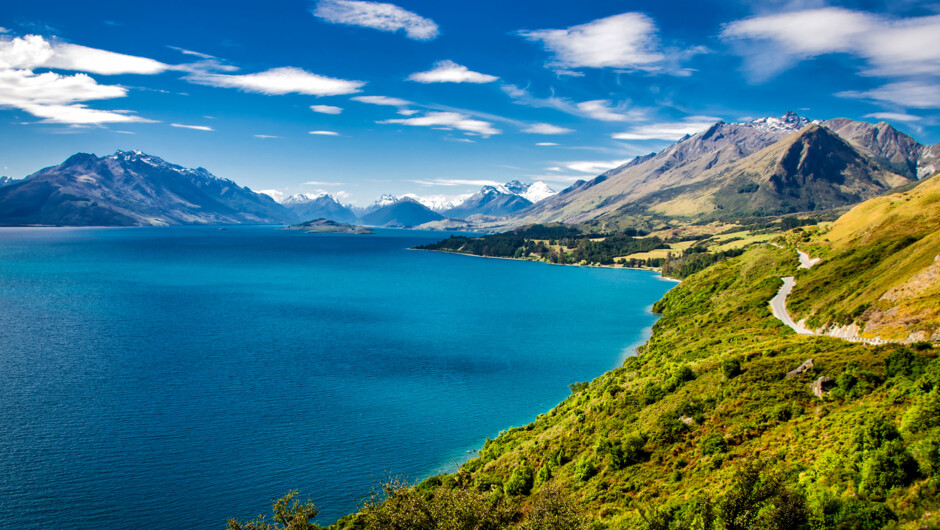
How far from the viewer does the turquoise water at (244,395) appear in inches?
1961

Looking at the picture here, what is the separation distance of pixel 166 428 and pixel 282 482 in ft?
67.0

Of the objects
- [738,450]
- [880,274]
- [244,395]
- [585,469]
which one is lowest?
[244,395]

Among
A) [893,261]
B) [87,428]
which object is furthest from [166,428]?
[893,261]

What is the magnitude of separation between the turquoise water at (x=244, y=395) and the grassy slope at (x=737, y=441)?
13.3 metres

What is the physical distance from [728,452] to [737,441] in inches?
71.3

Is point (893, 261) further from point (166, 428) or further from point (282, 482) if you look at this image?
point (166, 428)

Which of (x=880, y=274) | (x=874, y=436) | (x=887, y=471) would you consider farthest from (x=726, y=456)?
(x=880, y=274)

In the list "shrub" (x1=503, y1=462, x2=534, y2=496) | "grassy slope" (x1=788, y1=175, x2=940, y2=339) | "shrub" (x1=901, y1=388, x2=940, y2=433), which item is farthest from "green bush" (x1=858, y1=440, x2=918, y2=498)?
"grassy slope" (x1=788, y1=175, x2=940, y2=339)

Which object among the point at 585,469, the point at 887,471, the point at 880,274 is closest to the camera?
the point at 887,471

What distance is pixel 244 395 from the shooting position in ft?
242

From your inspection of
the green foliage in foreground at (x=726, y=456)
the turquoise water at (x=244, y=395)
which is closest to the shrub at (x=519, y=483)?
the green foliage in foreground at (x=726, y=456)

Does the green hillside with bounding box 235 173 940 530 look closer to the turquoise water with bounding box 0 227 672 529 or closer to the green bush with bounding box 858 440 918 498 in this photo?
the green bush with bounding box 858 440 918 498

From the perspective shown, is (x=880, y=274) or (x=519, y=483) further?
(x=880, y=274)

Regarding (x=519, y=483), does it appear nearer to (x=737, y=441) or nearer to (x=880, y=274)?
(x=737, y=441)
